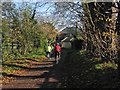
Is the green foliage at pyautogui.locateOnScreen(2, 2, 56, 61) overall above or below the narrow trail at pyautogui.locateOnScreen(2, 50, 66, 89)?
above

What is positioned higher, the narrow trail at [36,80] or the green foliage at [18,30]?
the green foliage at [18,30]

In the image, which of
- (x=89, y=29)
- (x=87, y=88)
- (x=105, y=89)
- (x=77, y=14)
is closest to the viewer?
(x=105, y=89)

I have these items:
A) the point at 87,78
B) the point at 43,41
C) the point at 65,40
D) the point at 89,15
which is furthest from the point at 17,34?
the point at 65,40

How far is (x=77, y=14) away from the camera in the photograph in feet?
71.5

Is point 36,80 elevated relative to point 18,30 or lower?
lower

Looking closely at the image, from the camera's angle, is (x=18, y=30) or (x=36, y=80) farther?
A: (x=18, y=30)

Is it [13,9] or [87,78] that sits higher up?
[13,9]

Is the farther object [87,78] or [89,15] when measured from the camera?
[89,15]

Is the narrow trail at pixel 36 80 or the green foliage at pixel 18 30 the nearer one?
the narrow trail at pixel 36 80

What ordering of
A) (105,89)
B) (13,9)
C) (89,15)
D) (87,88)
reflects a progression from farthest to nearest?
(13,9) → (89,15) → (87,88) → (105,89)

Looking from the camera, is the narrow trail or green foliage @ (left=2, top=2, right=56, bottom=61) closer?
the narrow trail

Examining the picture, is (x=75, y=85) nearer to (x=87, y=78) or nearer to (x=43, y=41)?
(x=87, y=78)

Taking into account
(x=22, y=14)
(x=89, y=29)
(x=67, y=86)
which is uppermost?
(x=22, y=14)

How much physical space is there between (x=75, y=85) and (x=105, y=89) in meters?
2.72
